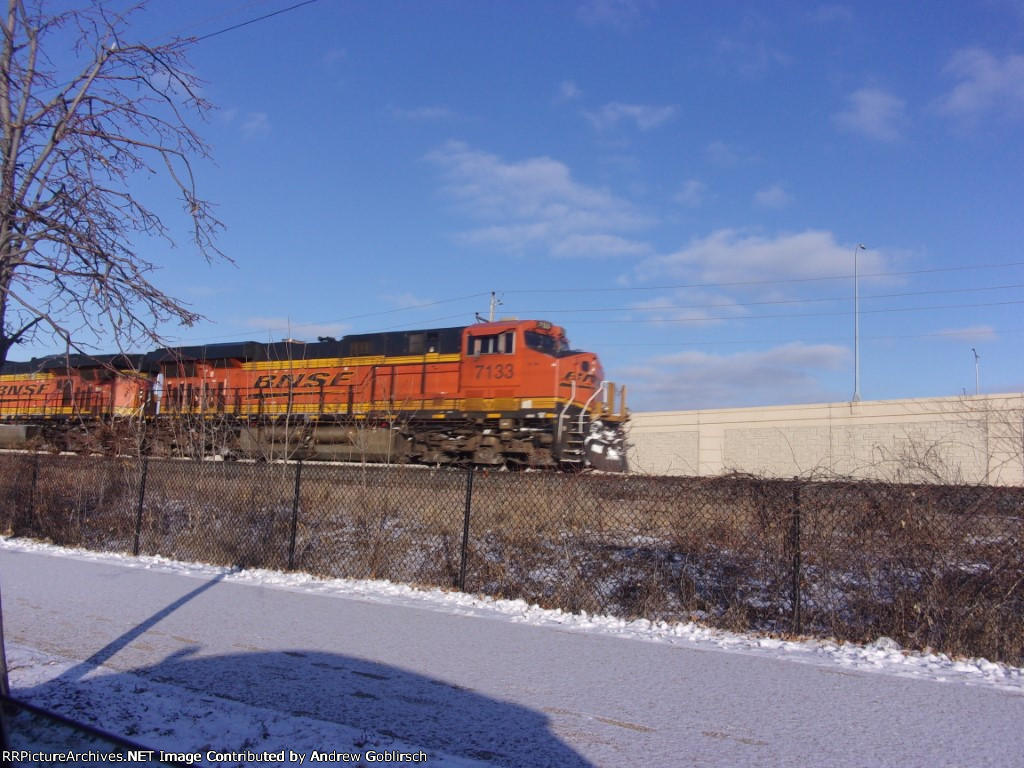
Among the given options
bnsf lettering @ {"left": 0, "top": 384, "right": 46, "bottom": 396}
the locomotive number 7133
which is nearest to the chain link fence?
the locomotive number 7133

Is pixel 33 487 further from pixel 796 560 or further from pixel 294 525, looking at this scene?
pixel 796 560

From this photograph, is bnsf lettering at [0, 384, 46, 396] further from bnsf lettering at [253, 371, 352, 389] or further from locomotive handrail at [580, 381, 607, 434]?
locomotive handrail at [580, 381, 607, 434]

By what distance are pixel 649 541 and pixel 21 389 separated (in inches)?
1114

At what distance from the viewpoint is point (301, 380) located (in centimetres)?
2197

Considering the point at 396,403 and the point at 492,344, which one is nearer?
the point at 492,344

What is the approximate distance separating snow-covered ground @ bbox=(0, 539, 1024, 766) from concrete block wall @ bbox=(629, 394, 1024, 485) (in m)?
13.9

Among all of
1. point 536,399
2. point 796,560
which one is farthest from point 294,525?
point 536,399

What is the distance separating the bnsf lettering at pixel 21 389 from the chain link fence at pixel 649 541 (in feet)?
63.7

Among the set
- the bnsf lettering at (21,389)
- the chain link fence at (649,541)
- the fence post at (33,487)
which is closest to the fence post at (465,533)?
the chain link fence at (649,541)

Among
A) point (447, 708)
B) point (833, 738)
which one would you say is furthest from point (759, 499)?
point (447, 708)

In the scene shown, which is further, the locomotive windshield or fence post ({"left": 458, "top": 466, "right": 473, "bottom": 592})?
the locomotive windshield

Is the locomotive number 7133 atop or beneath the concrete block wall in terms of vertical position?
atop

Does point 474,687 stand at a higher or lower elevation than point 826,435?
lower

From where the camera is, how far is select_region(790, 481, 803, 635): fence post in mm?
6418
